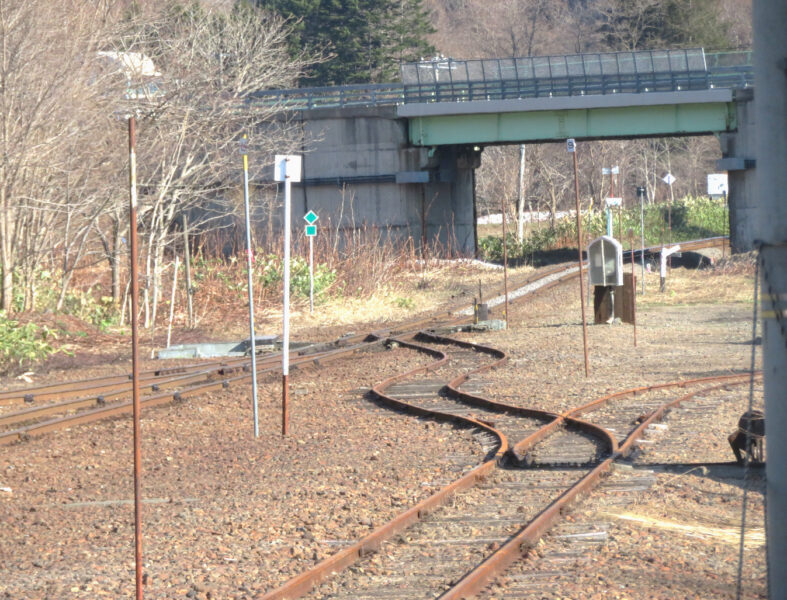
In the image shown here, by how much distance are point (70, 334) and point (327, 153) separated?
2299 cm

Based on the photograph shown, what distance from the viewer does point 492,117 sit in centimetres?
4234

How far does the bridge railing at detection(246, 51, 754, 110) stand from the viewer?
41000 millimetres

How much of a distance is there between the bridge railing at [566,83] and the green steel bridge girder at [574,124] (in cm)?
75

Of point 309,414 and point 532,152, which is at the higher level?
point 532,152

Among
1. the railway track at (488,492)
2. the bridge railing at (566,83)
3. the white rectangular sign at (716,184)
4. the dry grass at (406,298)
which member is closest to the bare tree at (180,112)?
the dry grass at (406,298)

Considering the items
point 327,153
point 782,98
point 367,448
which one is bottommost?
point 367,448

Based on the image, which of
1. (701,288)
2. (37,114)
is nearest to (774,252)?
(37,114)

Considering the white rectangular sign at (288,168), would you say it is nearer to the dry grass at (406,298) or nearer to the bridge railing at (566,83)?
the dry grass at (406,298)

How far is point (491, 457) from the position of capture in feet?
34.8

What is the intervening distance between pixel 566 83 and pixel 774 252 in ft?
125

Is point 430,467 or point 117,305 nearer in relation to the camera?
point 430,467

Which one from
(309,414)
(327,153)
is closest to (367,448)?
(309,414)

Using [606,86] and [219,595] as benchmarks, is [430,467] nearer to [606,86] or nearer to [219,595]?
[219,595]

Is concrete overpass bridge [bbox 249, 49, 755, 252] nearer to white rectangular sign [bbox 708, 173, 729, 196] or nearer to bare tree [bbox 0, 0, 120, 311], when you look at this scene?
white rectangular sign [bbox 708, 173, 729, 196]
